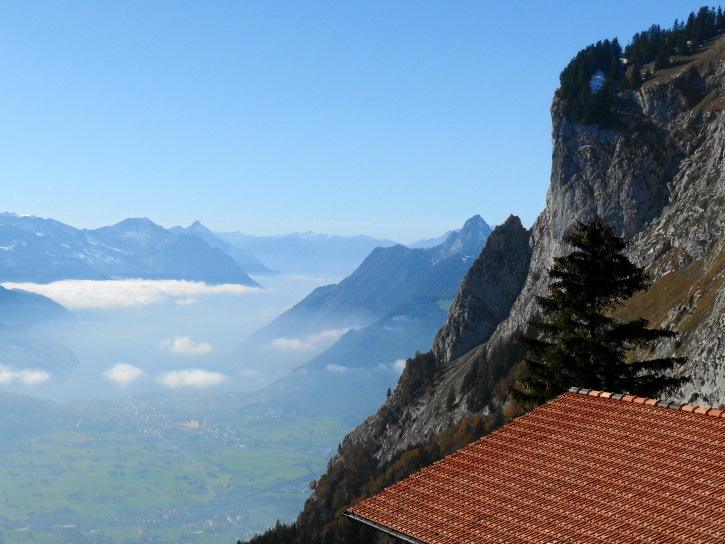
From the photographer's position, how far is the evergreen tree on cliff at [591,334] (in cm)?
4122

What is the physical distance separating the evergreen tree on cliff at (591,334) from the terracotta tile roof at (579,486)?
1695 cm

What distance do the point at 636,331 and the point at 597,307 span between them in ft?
8.61

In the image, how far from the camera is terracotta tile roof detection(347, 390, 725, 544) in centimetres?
1720

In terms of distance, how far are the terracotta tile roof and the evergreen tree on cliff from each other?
1695cm

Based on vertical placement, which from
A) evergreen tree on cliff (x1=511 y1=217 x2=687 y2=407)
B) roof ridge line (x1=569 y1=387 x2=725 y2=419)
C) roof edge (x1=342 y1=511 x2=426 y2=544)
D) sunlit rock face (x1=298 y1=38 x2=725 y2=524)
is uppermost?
sunlit rock face (x1=298 y1=38 x2=725 y2=524)

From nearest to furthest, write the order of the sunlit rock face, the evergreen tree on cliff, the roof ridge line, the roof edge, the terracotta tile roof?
1. the terracotta tile roof
2. the roof edge
3. the roof ridge line
4. the evergreen tree on cliff
5. the sunlit rock face

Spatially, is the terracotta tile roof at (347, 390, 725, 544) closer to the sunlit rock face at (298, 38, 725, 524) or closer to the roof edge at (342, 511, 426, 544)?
the roof edge at (342, 511, 426, 544)

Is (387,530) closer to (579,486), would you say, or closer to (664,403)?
(579,486)

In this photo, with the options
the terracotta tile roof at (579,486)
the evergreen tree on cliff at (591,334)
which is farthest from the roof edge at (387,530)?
the evergreen tree on cliff at (591,334)

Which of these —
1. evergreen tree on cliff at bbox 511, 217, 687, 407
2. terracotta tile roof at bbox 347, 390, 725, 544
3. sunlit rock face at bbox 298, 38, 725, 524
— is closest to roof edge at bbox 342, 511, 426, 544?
terracotta tile roof at bbox 347, 390, 725, 544

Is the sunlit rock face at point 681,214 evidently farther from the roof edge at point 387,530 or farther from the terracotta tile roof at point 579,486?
the roof edge at point 387,530

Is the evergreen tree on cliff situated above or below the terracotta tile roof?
above

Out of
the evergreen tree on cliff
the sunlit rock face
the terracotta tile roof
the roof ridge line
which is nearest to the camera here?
the terracotta tile roof

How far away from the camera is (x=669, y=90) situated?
198 m
